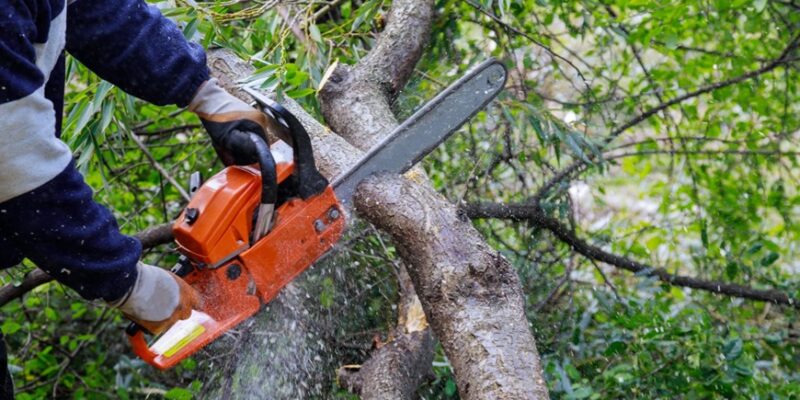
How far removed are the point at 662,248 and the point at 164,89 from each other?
4.23 m

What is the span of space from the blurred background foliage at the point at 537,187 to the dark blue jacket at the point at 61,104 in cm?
30

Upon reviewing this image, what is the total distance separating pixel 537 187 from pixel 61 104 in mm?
2282

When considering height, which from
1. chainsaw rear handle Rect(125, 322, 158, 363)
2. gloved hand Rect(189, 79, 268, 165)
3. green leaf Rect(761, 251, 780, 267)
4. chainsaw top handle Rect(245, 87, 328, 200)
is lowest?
chainsaw rear handle Rect(125, 322, 158, 363)

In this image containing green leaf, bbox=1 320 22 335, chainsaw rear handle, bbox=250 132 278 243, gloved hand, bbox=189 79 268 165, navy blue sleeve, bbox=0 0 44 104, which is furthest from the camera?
green leaf, bbox=1 320 22 335

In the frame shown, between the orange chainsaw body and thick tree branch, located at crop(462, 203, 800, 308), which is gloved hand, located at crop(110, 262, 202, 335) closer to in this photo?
the orange chainsaw body

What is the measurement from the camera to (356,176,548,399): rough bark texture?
2002 millimetres

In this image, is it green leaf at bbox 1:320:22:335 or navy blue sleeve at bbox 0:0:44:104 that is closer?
navy blue sleeve at bbox 0:0:44:104

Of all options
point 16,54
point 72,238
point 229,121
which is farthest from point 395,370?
point 16,54

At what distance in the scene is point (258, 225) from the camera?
2377 mm

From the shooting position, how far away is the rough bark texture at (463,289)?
2.00 metres

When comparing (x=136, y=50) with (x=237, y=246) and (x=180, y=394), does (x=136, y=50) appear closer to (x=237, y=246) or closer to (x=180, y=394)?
(x=237, y=246)

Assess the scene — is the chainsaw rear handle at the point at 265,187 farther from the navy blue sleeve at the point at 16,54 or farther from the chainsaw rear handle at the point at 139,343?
the navy blue sleeve at the point at 16,54

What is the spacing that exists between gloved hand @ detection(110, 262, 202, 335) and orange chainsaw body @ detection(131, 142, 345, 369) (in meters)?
0.08

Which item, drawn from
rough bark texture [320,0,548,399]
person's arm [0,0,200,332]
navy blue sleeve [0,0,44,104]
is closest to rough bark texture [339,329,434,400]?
rough bark texture [320,0,548,399]
